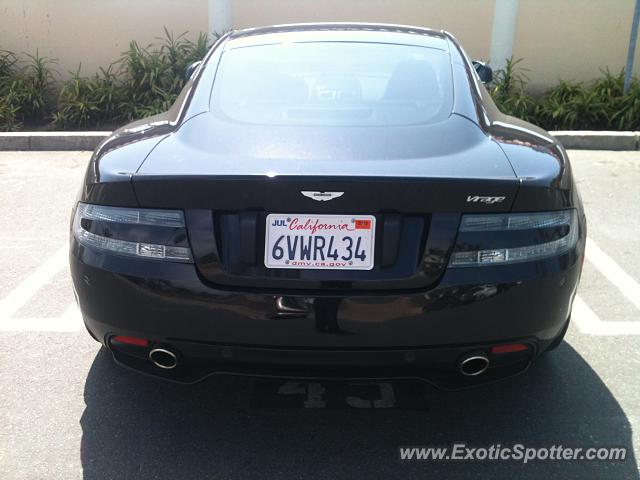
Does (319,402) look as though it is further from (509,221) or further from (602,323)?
(602,323)

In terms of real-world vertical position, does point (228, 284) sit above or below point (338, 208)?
below

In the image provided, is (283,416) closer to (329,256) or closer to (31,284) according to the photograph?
(329,256)

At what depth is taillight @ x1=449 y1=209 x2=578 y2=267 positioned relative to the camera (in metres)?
2.32

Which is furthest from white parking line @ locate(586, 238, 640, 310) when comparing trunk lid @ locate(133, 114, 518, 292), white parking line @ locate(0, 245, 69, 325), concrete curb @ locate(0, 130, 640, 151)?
white parking line @ locate(0, 245, 69, 325)

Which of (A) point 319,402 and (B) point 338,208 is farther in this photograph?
(A) point 319,402

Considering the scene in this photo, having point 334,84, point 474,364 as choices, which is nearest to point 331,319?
point 474,364

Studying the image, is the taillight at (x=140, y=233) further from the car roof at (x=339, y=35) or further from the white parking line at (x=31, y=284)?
the white parking line at (x=31, y=284)

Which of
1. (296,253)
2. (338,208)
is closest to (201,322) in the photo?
(296,253)

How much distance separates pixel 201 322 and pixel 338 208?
1.94 feet

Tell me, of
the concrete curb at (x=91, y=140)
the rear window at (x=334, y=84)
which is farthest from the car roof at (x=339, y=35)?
the concrete curb at (x=91, y=140)

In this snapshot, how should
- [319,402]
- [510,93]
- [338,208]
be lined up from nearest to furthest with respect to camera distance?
[338,208], [319,402], [510,93]

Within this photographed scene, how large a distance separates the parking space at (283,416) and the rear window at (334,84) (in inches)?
45.9

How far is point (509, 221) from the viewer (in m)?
2.36

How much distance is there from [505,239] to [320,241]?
61 centimetres
